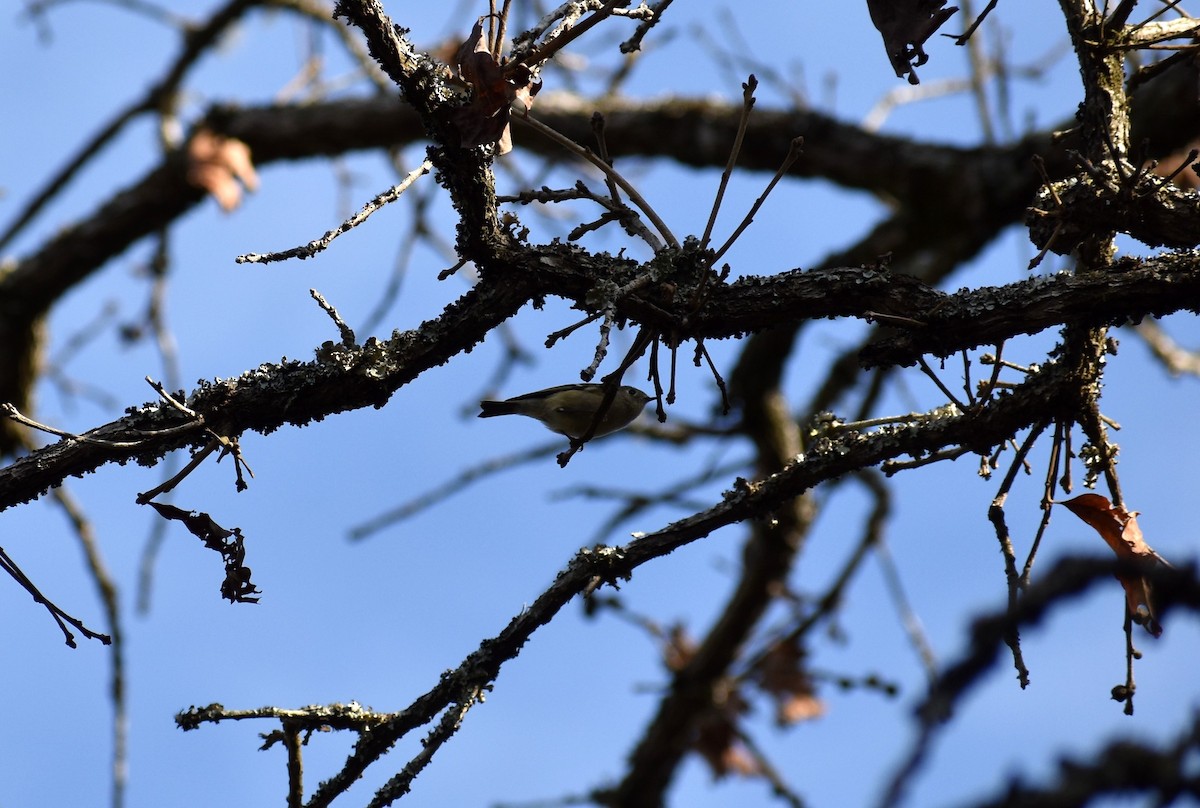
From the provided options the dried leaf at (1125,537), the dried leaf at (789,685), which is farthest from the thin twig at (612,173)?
the dried leaf at (789,685)

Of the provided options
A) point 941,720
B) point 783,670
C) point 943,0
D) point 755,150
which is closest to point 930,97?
point 755,150

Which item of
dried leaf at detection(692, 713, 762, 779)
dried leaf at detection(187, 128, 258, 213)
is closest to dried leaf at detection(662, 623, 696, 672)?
dried leaf at detection(692, 713, 762, 779)

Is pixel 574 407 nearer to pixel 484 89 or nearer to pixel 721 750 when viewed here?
pixel 484 89

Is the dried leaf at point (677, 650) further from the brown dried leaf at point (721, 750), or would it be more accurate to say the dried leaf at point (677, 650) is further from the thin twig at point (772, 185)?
the thin twig at point (772, 185)

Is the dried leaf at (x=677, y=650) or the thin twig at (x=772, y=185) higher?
the dried leaf at (x=677, y=650)

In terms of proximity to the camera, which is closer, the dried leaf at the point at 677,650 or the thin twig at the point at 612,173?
the thin twig at the point at 612,173

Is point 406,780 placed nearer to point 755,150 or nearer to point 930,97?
point 755,150
